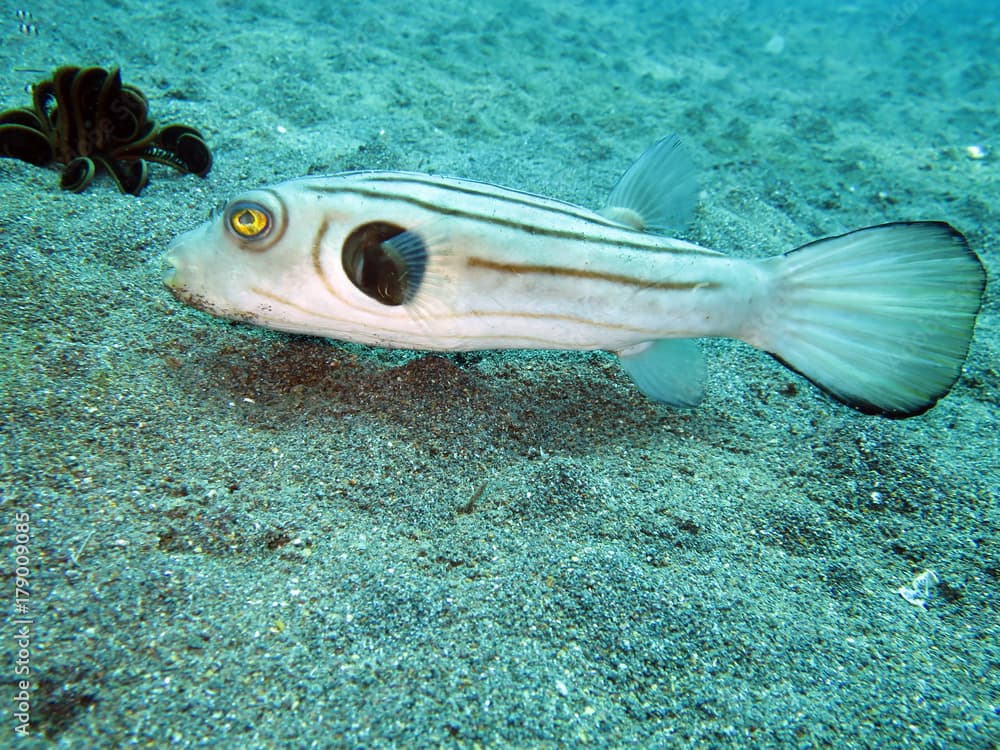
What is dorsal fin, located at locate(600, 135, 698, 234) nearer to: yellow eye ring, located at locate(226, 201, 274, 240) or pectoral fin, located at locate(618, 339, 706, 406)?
pectoral fin, located at locate(618, 339, 706, 406)

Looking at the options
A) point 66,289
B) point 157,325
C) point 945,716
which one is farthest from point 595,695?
point 66,289

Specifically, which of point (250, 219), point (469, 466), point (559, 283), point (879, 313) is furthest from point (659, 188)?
point (250, 219)

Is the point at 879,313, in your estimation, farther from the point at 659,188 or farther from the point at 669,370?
the point at 659,188

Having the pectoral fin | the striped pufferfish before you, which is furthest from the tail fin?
the pectoral fin

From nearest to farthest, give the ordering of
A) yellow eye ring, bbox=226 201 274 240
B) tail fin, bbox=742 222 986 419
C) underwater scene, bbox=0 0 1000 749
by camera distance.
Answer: underwater scene, bbox=0 0 1000 749, yellow eye ring, bbox=226 201 274 240, tail fin, bbox=742 222 986 419

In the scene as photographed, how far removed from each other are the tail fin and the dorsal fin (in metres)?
0.52

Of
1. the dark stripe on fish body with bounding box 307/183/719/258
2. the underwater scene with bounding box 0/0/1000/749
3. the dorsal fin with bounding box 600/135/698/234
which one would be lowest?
the underwater scene with bounding box 0/0/1000/749

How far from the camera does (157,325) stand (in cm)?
273

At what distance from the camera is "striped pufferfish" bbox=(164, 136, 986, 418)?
7.22ft

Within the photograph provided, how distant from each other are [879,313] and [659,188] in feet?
3.62

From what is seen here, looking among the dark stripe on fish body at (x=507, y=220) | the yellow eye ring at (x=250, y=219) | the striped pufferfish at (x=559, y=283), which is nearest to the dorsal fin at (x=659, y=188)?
the striped pufferfish at (x=559, y=283)

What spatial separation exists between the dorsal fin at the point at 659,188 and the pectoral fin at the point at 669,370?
587 millimetres

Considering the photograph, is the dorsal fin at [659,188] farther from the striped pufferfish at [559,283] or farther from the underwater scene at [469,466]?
the striped pufferfish at [559,283]

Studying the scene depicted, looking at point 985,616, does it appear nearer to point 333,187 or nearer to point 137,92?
point 333,187
